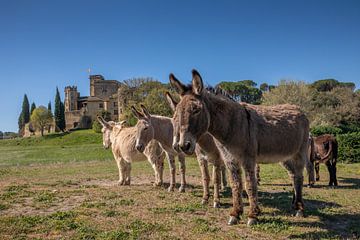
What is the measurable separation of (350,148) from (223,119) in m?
22.2

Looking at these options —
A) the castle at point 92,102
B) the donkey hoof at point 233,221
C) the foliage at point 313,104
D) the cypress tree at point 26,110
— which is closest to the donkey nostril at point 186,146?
the donkey hoof at point 233,221

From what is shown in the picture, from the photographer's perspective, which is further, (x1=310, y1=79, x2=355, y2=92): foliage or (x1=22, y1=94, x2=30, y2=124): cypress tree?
(x1=22, y1=94, x2=30, y2=124): cypress tree

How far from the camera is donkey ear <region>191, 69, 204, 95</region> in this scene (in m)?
5.65

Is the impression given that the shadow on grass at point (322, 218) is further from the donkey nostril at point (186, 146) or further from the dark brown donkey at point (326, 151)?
the dark brown donkey at point (326, 151)

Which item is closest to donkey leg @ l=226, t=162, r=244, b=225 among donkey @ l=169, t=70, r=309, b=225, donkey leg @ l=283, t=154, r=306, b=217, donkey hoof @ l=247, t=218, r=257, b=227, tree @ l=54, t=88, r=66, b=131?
donkey @ l=169, t=70, r=309, b=225

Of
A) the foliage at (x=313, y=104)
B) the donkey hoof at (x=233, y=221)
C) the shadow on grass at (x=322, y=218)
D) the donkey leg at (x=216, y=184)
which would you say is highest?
the foliage at (x=313, y=104)

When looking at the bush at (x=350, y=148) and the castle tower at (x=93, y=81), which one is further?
the castle tower at (x=93, y=81)

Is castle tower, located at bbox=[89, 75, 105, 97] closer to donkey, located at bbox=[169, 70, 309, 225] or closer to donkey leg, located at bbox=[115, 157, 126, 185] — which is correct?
donkey leg, located at bbox=[115, 157, 126, 185]

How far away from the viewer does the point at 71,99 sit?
4860 inches

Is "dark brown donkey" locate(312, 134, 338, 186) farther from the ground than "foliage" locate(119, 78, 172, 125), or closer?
closer

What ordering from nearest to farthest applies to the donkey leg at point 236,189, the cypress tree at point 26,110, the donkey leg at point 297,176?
the donkey leg at point 236,189
the donkey leg at point 297,176
the cypress tree at point 26,110

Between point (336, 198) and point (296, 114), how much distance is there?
3900mm

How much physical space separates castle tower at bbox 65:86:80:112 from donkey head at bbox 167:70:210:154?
12419 centimetres

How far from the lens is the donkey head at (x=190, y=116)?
5.48 metres
